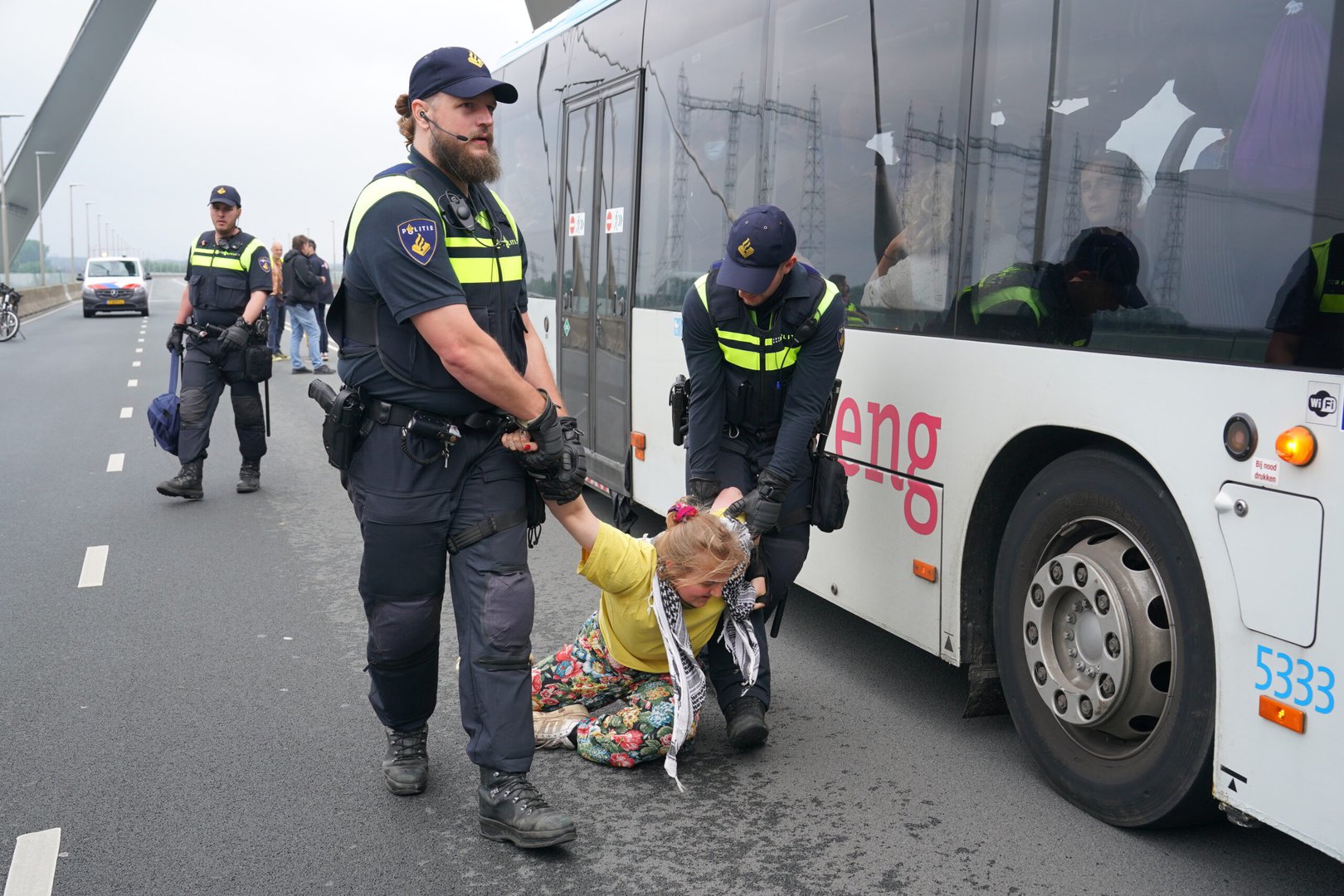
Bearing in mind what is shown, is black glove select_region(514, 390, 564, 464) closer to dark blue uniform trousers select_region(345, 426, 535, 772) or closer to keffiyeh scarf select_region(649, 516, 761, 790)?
dark blue uniform trousers select_region(345, 426, 535, 772)

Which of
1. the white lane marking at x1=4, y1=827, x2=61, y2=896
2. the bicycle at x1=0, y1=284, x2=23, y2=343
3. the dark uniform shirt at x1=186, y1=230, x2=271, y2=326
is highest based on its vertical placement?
the dark uniform shirt at x1=186, y1=230, x2=271, y2=326

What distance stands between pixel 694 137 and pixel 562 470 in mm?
3270

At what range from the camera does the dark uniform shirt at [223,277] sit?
28.6ft

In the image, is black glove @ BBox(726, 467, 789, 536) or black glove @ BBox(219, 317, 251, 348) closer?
black glove @ BBox(726, 467, 789, 536)

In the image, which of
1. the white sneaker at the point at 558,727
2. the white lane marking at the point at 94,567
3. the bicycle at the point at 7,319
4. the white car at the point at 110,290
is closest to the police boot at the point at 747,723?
the white sneaker at the point at 558,727

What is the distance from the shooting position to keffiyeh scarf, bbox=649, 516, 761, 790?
12.6 ft

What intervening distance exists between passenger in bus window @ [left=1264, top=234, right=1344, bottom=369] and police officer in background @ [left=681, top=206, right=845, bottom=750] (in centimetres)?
156

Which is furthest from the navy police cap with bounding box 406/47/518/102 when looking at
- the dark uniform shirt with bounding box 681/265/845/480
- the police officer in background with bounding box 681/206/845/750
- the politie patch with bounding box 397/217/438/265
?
the dark uniform shirt with bounding box 681/265/845/480

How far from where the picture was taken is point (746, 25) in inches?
222

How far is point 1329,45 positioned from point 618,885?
265cm

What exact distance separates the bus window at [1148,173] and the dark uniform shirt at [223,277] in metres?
6.27

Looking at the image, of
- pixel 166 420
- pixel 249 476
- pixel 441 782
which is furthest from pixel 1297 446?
pixel 249 476

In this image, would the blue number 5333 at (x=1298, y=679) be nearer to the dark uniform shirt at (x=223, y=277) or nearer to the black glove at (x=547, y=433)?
the black glove at (x=547, y=433)

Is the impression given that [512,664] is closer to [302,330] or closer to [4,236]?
[302,330]
